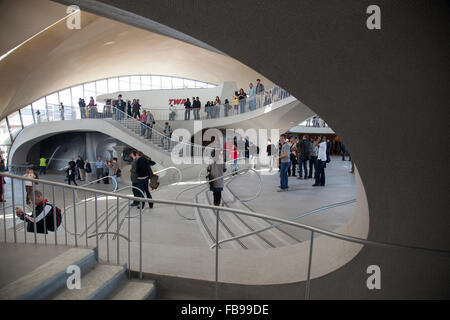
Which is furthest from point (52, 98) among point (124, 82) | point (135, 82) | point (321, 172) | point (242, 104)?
point (321, 172)

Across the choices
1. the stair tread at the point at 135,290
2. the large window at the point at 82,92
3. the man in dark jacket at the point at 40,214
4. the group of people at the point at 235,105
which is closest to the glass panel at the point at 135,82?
the large window at the point at 82,92

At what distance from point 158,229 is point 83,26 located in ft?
65.5

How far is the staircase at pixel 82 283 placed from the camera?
262 cm

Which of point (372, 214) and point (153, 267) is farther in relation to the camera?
point (153, 267)

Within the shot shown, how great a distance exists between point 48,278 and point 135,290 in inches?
39.5

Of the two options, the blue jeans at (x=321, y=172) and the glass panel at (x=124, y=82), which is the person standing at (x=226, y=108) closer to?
the blue jeans at (x=321, y=172)

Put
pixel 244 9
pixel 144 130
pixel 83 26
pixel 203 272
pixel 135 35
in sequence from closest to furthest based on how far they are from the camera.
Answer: pixel 244 9
pixel 203 272
pixel 144 130
pixel 83 26
pixel 135 35

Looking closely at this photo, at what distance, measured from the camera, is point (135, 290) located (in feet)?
10.8

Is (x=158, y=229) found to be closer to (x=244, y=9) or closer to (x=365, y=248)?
(x=365, y=248)

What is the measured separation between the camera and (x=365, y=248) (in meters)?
3.28

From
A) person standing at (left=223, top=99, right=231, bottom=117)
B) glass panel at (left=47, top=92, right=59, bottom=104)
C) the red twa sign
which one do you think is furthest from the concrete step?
glass panel at (left=47, top=92, right=59, bottom=104)

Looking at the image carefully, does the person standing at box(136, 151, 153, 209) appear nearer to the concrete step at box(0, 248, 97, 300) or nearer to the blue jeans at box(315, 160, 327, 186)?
the concrete step at box(0, 248, 97, 300)

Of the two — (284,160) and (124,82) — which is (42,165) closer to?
(124,82)
